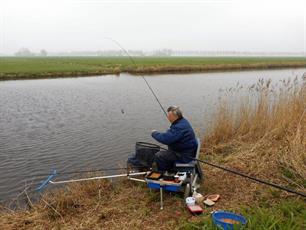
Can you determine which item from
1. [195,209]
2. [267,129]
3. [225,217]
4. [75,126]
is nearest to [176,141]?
[195,209]

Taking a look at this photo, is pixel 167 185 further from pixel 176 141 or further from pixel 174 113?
pixel 174 113

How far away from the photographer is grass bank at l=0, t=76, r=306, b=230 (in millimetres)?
4250

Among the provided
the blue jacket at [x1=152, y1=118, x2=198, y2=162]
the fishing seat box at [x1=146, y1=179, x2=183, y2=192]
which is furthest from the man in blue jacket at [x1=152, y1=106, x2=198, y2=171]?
the fishing seat box at [x1=146, y1=179, x2=183, y2=192]

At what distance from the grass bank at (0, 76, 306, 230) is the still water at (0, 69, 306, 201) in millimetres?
1865

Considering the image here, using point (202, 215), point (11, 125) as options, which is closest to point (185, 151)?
point (202, 215)

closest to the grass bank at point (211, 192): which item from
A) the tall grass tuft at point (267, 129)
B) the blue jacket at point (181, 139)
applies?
the tall grass tuft at point (267, 129)

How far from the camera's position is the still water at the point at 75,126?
8.12 metres

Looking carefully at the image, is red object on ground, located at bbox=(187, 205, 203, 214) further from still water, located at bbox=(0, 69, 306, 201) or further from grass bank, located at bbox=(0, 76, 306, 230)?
still water, located at bbox=(0, 69, 306, 201)

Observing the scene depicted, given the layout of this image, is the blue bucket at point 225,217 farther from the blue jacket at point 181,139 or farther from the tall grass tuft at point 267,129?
the tall grass tuft at point 267,129

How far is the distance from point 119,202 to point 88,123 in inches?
323

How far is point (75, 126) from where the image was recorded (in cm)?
1246

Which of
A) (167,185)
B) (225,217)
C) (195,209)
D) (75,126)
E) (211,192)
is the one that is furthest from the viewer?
(75,126)

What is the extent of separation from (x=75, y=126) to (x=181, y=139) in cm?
825

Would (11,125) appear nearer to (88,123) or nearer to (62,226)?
(88,123)
